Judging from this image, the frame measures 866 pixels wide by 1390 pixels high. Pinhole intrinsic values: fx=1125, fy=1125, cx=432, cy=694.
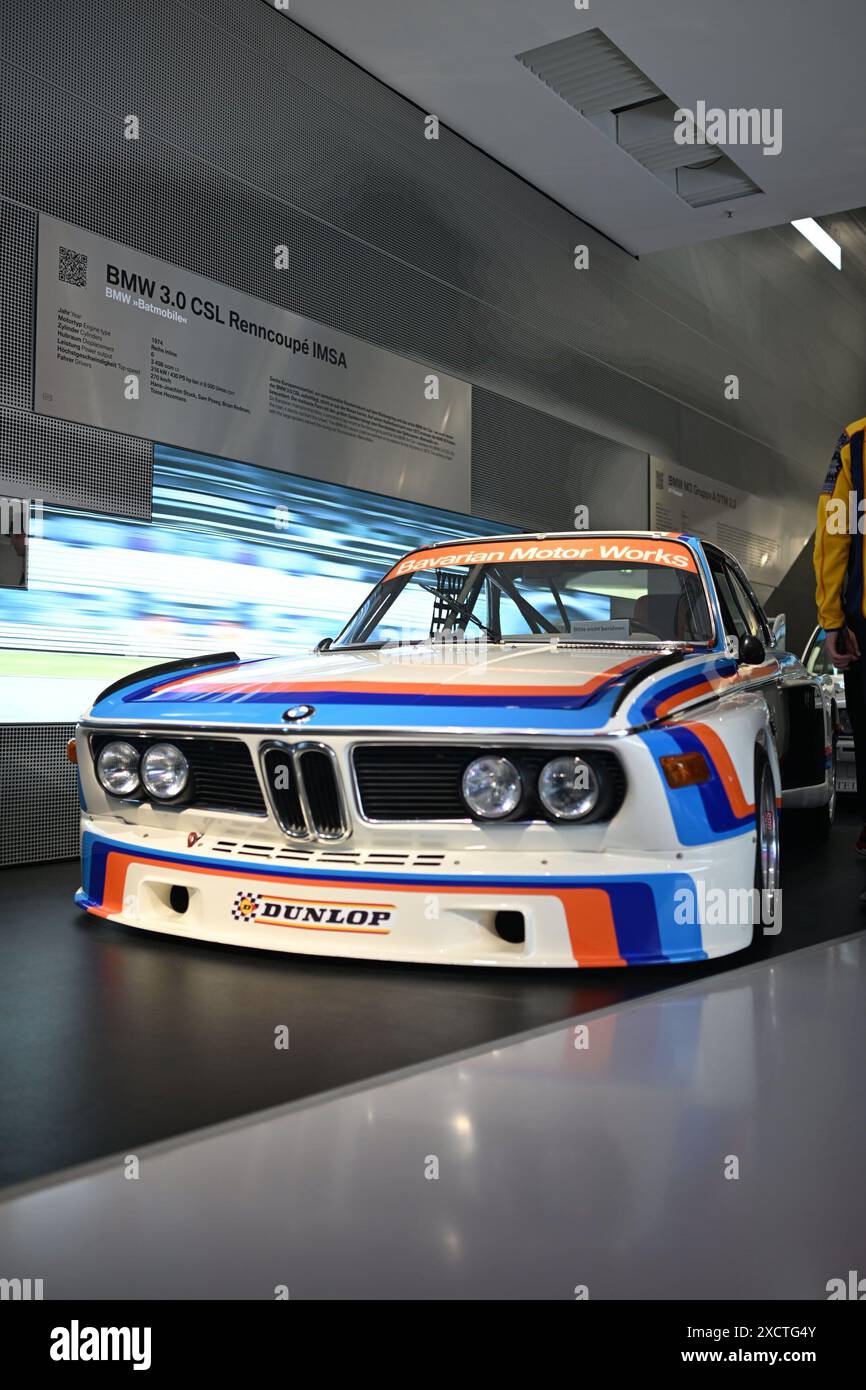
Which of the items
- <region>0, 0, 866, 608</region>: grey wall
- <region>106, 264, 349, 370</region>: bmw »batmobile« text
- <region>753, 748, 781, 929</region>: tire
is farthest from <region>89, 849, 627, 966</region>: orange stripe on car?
<region>106, 264, 349, 370</region>: bmw »batmobile« text

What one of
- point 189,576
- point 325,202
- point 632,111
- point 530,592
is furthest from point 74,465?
point 632,111

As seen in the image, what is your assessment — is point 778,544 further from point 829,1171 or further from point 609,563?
point 829,1171

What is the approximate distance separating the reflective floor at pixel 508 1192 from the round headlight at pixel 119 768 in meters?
1.31

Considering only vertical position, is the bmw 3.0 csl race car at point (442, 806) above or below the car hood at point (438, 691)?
below

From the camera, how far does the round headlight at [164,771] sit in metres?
2.80

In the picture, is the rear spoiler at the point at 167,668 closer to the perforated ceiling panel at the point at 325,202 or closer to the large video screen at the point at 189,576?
the large video screen at the point at 189,576

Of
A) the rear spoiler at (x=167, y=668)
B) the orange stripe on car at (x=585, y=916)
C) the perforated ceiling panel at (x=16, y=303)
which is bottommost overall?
the orange stripe on car at (x=585, y=916)

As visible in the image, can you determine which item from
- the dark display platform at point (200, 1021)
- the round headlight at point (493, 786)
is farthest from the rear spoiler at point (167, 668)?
the round headlight at point (493, 786)

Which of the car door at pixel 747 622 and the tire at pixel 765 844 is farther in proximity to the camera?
the car door at pixel 747 622

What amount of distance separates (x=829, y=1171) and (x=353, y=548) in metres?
5.04

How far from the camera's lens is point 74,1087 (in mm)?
1772

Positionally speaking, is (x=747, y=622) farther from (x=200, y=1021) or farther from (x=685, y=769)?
(x=200, y=1021)

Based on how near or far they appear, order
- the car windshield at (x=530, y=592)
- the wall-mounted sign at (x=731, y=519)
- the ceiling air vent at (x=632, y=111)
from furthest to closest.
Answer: the wall-mounted sign at (x=731, y=519) → the ceiling air vent at (x=632, y=111) → the car windshield at (x=530, y=592)

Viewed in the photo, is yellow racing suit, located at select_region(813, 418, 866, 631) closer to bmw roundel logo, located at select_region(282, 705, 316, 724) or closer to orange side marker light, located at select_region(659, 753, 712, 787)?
orange side marker light, located at select_region(659, 753, 712, 787)
